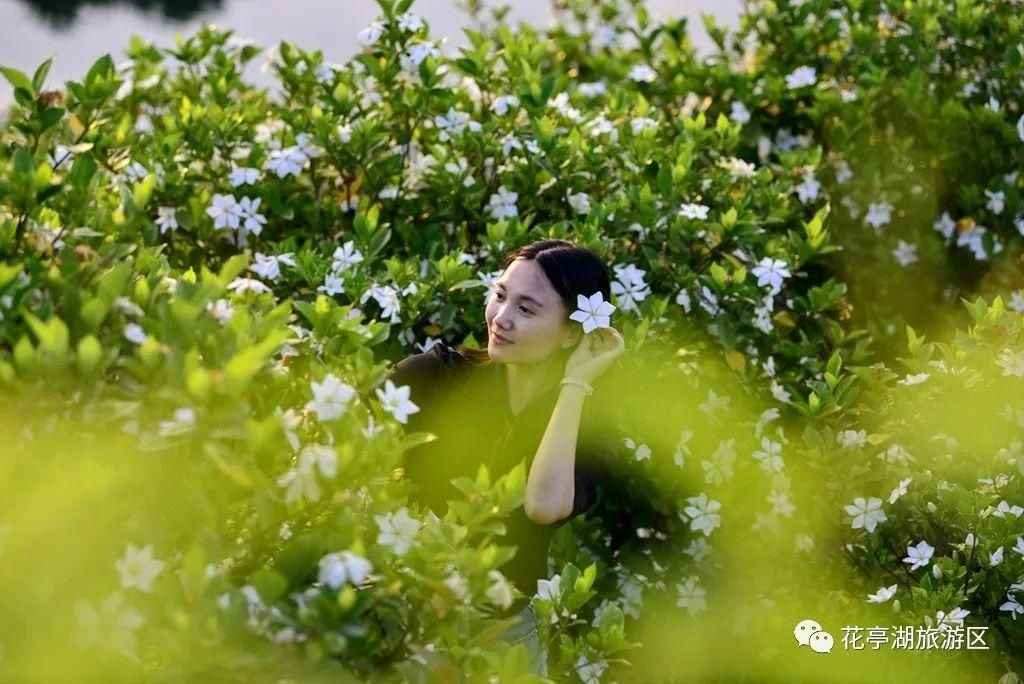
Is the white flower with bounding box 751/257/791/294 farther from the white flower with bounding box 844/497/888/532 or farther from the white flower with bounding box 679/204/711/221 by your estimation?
the white flower with bounding box 844/497/888/532

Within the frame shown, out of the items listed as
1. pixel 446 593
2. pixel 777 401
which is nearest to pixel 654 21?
pixel 777 401

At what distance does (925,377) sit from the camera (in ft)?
11.2

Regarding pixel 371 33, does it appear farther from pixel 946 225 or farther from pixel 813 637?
pixel 946 225

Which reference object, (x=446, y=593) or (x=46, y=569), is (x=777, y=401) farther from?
(x=46, y=569)

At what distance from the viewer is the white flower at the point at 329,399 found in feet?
6.66

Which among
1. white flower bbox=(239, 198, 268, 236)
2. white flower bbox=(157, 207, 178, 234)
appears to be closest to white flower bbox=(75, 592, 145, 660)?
white flower bbox=(239, 198, 268, 236)

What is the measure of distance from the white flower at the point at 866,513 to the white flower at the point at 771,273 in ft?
2.12

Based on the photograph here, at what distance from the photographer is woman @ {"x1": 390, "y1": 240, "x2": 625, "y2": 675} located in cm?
269

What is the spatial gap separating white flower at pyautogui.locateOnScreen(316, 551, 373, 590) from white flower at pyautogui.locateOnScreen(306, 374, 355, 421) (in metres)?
0.25

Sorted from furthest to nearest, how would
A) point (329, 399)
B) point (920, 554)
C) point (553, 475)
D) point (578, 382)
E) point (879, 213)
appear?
point (879, 213)
point (920, 554)
point (578, 382)
point (553, 475)
point (329, 399)

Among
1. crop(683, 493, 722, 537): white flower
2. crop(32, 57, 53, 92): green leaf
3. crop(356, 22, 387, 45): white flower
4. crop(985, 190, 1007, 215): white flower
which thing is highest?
crop(32, 57, 53, 92): green leaf

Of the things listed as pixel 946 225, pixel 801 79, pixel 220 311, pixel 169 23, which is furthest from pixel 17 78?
pixel 169 23

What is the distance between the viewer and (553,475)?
2.52 m

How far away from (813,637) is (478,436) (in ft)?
4.47
